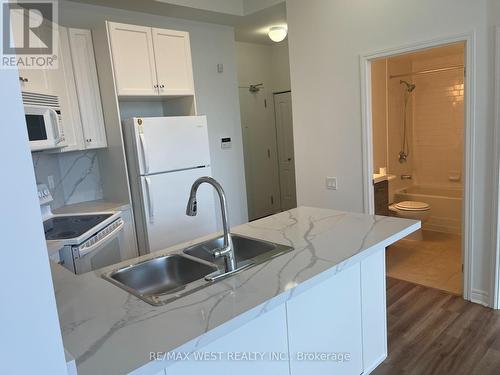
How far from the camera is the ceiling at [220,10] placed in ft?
11.4

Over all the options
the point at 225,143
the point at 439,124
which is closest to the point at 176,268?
the point at 225,143

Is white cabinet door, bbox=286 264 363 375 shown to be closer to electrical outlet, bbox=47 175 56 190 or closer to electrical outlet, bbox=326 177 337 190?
electrical outlet, bbox=326 177 337 190

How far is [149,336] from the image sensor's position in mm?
1023

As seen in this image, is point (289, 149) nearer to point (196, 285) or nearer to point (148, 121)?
point (148, 121)

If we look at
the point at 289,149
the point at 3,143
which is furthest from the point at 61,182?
the point at 289,149

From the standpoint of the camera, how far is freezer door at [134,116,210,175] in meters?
3.06

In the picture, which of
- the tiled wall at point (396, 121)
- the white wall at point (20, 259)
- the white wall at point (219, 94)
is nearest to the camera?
the white wall at point (20, 259)

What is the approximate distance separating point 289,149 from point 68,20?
3.63 m

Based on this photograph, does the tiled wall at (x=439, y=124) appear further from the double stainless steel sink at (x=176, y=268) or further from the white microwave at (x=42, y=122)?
the white microwave at (x=42, y=122)

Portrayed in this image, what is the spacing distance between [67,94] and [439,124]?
4770 millimetres

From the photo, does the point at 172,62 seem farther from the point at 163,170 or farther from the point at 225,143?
the point at 225,143

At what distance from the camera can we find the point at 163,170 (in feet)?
10.5

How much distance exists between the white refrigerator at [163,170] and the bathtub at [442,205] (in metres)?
3.15

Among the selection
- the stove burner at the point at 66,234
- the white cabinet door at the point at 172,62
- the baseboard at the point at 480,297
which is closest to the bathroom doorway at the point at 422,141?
the baseboard at the point at 480,297
